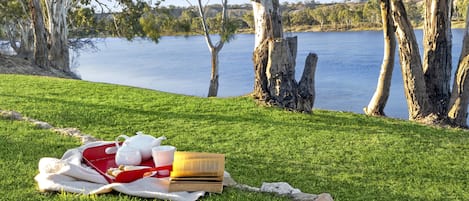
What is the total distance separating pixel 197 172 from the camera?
2.84 meters

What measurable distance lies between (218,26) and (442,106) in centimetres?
695

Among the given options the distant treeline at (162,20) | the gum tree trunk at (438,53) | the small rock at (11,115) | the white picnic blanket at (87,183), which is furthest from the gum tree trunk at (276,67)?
the white picnic blanket at (87,183)

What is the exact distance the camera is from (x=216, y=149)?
4551mm

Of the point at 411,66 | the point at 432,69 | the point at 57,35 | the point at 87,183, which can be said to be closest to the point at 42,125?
the point at 87,183

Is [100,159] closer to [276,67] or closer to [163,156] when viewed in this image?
[163,156]

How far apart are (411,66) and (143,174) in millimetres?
4809

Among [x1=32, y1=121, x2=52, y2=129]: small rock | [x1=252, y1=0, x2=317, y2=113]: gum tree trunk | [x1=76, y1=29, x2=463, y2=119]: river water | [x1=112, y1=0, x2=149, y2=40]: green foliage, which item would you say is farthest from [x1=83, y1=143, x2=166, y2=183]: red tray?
[x1=112, y1=0, x2=149, y2=40]: green foliage

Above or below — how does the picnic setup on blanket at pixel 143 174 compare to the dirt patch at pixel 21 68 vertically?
above

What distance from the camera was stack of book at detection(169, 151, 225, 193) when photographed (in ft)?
9.22

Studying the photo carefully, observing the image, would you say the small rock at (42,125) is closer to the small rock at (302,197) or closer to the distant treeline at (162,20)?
the small rock at (302,197)

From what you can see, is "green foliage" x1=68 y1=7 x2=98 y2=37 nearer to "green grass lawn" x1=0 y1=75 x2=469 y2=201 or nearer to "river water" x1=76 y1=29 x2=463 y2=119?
"river water" x1=76 y1=29 x2=463 y2=119

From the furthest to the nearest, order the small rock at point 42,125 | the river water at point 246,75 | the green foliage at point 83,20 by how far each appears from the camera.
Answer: the green foliage at point 83,20 < the river water at point 246,75 < the small rock at point 42,125

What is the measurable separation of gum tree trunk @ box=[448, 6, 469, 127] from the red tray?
4.82 metres

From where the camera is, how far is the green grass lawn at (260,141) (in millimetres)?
3588
